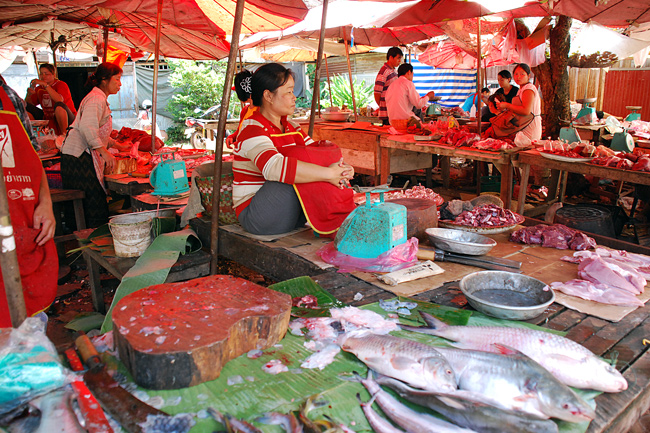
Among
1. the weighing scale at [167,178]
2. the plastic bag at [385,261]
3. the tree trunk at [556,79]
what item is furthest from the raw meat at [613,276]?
the tree trunk at [556,79]

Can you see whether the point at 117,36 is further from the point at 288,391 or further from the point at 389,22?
the point at 288,391

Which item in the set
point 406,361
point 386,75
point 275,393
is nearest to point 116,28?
point 386,75

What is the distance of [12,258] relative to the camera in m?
1.70

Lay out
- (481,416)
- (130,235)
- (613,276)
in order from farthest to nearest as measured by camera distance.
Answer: (130,235) < (613,276) < (481,416)

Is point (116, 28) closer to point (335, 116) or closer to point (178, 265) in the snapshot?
point (335, 116)

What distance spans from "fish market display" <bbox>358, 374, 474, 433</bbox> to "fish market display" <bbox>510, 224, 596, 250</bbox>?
2337 millimetres

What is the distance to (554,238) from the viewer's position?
3.38 m

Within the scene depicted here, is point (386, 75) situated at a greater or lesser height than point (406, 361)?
greater

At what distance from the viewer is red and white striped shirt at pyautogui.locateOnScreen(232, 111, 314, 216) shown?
3.30 metres

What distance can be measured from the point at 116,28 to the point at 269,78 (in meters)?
7.99

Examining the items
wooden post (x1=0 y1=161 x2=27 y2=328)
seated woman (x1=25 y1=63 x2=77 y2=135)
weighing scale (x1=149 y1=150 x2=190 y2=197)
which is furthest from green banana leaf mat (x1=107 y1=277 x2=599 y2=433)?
seated woman (x1=25 y1=63 x2=77 y2=135)

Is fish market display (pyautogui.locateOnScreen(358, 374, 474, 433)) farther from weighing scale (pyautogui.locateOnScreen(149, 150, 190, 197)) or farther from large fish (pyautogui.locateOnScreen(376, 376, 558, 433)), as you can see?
weighing scale (pyautogui.locateOnScreen(149, 150, 190, 197))

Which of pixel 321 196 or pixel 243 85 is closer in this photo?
pixel 321 196

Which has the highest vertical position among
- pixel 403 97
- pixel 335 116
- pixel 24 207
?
pixel 403 97
